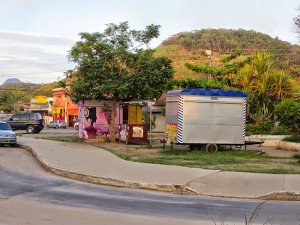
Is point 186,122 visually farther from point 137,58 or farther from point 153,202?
point 153,202

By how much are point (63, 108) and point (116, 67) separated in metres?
54.1

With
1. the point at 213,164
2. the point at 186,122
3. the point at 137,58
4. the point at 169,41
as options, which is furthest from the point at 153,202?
the point at 169,41

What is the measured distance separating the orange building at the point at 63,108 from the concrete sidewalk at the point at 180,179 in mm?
55981

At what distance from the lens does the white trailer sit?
62.5 feet

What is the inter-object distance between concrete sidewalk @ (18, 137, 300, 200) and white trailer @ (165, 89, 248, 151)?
4.52 m

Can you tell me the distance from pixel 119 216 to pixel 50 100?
90.7m

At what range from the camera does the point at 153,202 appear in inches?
364

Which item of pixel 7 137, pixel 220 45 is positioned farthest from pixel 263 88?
pixel 220 45

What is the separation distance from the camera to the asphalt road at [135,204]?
7.74 meters

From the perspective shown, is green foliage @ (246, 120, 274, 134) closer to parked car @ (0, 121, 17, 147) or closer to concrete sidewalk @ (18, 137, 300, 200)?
concrete sidewalk @ (18, 137, 300, 200)

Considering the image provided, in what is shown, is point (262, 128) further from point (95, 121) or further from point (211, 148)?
point (95, 121)

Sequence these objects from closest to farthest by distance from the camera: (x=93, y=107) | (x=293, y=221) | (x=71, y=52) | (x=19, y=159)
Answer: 1. (x=293, y=221)
2. (x=19, y=159)
3. (x=71, y=52)
4. (x=93, y=107)

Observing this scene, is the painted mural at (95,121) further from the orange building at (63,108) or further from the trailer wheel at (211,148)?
the orange building at (63,108)

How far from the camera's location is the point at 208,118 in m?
19.3
